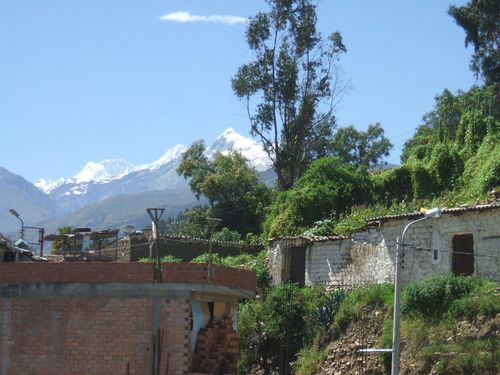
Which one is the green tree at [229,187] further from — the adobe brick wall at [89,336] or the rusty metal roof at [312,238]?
the adobe brick wall at [89,336]

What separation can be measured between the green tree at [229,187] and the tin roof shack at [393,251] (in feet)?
46.7

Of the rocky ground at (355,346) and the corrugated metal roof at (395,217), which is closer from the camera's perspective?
the rocky ground at (355,346)

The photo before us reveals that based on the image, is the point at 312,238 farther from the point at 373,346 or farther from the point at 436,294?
the point at 436,294

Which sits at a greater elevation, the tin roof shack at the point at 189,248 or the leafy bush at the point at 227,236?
the leafy bush at the point at 227,236

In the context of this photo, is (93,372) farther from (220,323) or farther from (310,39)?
(310,39)

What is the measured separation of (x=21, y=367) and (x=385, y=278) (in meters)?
15.3

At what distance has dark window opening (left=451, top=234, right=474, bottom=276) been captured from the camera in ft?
109

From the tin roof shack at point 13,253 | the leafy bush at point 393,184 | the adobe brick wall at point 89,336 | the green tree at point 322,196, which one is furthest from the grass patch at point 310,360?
the leafy bush at point 393,184

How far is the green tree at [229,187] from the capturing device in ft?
184

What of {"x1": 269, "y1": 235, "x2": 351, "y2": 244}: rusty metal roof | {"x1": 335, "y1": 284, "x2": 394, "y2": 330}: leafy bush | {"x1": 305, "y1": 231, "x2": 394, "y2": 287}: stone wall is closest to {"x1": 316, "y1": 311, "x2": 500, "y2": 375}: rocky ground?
{"x1": 335, "y1": 284, "x2": 394, "y2": 330}: leafy bush

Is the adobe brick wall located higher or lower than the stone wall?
lower

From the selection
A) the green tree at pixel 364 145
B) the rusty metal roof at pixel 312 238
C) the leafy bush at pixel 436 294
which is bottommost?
the leafy bush at pixel 436 294

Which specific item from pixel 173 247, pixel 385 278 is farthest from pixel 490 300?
pixel 173 247

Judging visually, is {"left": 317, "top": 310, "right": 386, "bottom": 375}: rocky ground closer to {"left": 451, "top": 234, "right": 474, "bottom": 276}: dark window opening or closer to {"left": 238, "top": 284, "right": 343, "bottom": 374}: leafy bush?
{"left": 238, "top": 284, "right": 343, "bottom": 374}: leafy bush
